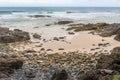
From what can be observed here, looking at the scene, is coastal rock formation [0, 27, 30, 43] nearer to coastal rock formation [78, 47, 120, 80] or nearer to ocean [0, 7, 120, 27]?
coastal rock formation [78, 47, 120, 80]

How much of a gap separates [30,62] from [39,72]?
1784 mm

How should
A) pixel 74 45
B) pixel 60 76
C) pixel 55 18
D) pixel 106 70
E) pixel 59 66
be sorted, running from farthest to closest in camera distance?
1. pixel 55 18
2. pixel 74 45
3. pixel 59 66
4. pixel 60 76
5. pixel 106 70

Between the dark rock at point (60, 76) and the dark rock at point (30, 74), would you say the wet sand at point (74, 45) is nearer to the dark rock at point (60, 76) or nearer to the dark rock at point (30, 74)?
the dark rock at point (30, 74)

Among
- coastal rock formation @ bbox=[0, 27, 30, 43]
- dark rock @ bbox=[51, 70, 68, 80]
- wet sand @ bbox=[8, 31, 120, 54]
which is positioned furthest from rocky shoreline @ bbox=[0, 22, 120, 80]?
coastal rock formation @ bbox=[0, 27, 30, 43]

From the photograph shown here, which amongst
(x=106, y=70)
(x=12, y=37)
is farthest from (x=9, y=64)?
(x=12, y=37)

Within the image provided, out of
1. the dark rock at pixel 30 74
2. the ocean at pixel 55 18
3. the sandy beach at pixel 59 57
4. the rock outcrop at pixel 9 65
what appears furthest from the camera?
the ocean at pixel 55 18

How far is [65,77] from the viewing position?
575 inches

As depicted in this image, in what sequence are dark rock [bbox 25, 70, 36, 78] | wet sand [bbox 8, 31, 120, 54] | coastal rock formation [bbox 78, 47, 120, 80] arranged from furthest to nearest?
wet sand [bbox 8, 31, 120, 54]
dark rock [bbox 25, 70, 36, 78]
coastal rock formation [bbox 78, 47, 120, 80]

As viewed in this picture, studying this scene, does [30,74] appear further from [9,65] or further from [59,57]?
[59,57]

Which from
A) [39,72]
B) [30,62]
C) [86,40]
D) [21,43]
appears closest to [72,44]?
[86,40]

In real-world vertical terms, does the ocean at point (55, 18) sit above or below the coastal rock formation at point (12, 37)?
below

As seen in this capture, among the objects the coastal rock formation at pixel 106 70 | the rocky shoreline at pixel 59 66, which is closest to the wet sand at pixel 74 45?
the rocky shoreline at pixel 59 66

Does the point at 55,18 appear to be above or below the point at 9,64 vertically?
below

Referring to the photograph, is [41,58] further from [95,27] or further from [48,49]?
[95,27]
